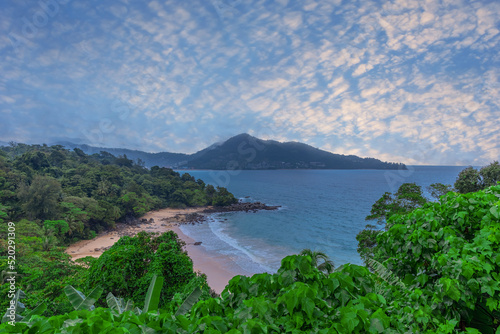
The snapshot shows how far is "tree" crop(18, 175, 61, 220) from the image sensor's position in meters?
26.7

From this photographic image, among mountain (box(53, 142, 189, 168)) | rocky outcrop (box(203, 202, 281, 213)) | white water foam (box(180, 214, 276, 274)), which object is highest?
mountain (box(53, 142, 189, 168))

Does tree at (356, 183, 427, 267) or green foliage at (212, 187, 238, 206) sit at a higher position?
tree at (356, 183, 427, 267)

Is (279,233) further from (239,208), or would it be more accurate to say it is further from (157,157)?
(157,157)

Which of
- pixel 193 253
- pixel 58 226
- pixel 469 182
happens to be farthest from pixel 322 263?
A: pixel 58 226

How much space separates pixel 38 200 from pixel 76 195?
10071 mm

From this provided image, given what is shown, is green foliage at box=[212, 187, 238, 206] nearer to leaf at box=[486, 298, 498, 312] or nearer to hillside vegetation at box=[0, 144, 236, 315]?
hillside vegetation at box=[0, 144, 236, 315]

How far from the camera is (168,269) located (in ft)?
33.2

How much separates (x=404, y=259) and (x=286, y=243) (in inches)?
1236

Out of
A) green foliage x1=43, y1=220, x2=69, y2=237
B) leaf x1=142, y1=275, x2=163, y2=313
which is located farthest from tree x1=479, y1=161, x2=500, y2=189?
green foliage x1=43, y1=220, x2=69, y2=237

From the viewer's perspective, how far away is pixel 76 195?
3656 cm

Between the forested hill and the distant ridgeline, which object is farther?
the distant ridgeline

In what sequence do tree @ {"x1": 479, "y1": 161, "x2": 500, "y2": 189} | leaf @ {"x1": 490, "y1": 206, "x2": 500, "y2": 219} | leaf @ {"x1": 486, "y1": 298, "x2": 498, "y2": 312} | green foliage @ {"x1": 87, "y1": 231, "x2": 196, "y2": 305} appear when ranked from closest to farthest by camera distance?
leaf @ {"x1": 486, "y1": 298, "x2": 498, "y2": 312} → leaf @ {"x1": 490, "y1": 206, "x2": 500, "y2": 219} → green foliage @ {"x1": 87, "y1": 231, "x2": 196, "y2": 305} → tree @ {"x1": 479, "y1": 161, "x2": 500, "y2": 189}

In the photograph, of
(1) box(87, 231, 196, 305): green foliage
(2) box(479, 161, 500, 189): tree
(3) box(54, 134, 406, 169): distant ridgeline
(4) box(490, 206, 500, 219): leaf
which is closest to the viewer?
A: (4) box(490, 206, 500, 219): leaf

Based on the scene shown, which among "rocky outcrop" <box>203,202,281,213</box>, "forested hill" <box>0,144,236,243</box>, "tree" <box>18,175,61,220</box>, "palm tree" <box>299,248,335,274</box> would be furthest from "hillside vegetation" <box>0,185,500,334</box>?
"rocky outcrop" <box>203,202,281,213</box>
